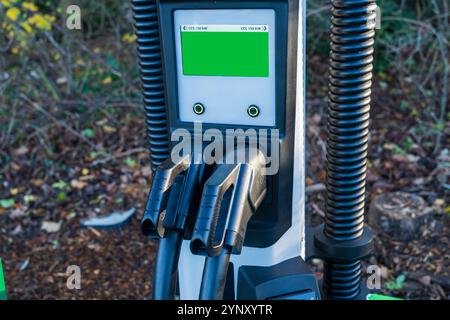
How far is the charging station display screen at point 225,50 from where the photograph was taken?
1.15 meters

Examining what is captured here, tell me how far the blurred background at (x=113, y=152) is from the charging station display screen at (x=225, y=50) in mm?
1565

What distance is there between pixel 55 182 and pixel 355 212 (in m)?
2.28

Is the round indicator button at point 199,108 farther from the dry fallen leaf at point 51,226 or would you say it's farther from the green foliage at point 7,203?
the green foliage at point 7,203

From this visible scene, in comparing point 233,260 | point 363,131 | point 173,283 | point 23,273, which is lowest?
point 23,273

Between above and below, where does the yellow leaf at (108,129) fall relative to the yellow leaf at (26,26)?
below

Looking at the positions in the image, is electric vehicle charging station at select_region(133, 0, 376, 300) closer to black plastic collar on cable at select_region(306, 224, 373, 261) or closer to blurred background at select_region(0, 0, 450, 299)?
black plastic collar on cable at select_region(306, 224, 373, 261)

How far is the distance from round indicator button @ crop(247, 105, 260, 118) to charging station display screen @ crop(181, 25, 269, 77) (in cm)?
7

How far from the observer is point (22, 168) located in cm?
340

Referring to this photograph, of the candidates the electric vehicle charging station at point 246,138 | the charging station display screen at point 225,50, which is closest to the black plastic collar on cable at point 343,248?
the electric vehicle charging station at point 246,138

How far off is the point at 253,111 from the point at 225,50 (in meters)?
0.14

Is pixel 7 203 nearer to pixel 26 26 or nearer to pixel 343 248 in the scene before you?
pixel 26 26

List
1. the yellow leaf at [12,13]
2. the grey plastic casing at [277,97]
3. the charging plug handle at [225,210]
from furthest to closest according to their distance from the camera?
the yellow leaf at [12,13], the grey plastic casing at [277,97], the charging plug handle at [225,210]

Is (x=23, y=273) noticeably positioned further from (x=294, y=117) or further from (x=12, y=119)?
(x=294, y=117)

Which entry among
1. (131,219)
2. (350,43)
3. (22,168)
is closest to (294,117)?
(350,43)
